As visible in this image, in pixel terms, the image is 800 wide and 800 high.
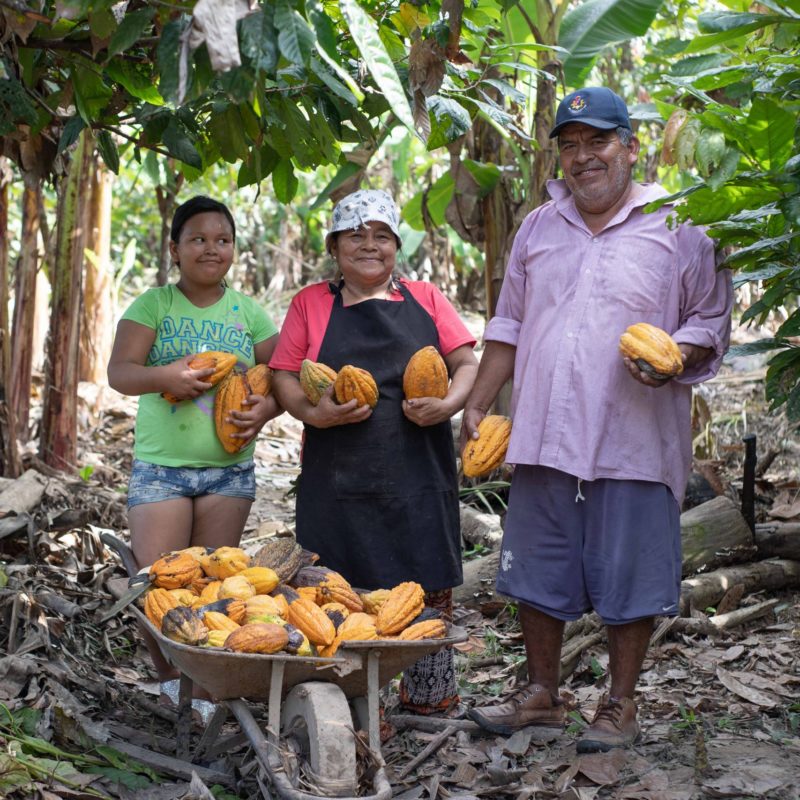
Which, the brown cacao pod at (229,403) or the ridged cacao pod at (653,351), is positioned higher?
the ridged cacao pod at (653,351)

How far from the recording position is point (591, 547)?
3324 mm

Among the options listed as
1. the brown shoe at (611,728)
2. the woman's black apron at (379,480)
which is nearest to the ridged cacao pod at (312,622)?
the woman's black apron at (379,480)

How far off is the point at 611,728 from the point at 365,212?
1.86 metres

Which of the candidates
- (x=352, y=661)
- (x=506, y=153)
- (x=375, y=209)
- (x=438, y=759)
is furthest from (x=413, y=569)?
(x=506, y=153)

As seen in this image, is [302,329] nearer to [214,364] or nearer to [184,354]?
[214,364]

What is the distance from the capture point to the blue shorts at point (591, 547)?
10.6 ft

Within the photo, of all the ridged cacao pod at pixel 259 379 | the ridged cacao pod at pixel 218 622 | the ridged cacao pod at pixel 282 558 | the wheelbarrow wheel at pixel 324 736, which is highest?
the ridged cacao pod at pixel 259 379

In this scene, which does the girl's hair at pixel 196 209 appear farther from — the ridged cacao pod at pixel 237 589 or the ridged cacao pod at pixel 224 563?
the ridged cacao pod at pixel 237 589

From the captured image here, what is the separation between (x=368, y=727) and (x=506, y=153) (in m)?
3.83

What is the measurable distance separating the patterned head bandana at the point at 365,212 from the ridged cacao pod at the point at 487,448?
0.74m

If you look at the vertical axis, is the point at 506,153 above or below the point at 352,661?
above

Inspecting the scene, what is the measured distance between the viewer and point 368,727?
108 inches

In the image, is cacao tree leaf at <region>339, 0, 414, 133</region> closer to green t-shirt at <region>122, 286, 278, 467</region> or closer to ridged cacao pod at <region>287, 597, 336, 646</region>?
ridged cacao pod at <region>287, 597, 336, 646</region>

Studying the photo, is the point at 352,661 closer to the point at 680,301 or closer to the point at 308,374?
the point at 308,374
